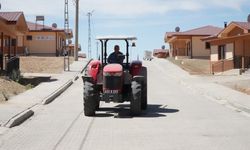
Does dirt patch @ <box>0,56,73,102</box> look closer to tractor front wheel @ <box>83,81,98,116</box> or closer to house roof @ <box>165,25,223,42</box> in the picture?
tractor front wheel @ <box>83,81,98,116</box>

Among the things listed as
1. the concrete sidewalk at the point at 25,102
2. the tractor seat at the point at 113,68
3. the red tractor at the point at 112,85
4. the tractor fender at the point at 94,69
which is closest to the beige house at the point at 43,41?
the concrete sidewalk at the point at 25,102

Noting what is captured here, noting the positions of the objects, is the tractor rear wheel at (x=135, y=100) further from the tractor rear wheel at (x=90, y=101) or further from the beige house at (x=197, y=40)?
the beige house at (x=197, y=40)

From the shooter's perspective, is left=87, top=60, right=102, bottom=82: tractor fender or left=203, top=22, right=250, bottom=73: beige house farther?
left=203, top=22, right=250, bottom=73: beige house

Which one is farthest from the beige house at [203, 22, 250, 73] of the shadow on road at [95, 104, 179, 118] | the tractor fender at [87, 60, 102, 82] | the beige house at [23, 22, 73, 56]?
the tractor fender at [87, 60, 102, 82]

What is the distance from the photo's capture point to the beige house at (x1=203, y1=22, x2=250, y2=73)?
4541cm

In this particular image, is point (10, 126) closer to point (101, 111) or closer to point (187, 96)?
point (101, 111)

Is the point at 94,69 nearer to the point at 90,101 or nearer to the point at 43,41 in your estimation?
the point at 90,101

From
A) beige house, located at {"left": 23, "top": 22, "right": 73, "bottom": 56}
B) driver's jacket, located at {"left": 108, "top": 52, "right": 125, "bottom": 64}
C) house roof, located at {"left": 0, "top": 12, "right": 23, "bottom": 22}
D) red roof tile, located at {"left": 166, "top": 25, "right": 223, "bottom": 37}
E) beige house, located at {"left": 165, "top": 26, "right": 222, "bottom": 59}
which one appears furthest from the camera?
beige house, located at {"left": 23, "top": 22, "right": 73, "bottom": 56}

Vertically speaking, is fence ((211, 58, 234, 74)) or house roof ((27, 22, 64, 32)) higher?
house roof ((27, 22, 64, 32))

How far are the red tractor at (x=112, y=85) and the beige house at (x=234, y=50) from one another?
27.8 metres

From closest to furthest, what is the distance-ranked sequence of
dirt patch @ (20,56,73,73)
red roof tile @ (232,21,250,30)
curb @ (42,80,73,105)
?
curb @ (42,80,73,105) < dirt patch @ (20,56,73,73) < red roof tile @ (232,21,250,30)

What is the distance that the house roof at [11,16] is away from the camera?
45609mm

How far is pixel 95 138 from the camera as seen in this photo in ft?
39.2

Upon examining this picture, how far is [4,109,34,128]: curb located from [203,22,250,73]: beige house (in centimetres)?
2938
